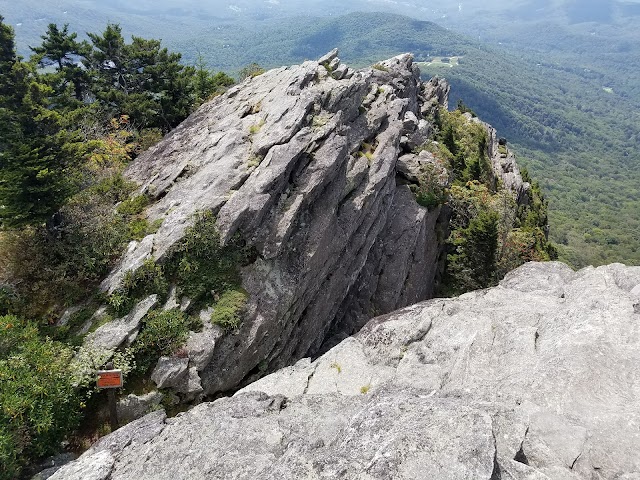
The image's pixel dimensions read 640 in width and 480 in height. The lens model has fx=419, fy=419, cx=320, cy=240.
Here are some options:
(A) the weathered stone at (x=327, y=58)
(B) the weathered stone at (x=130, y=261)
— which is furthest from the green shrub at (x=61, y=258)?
(A) the weathered stone at (x=327, y=58)

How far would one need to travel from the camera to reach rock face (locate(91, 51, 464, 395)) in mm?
19250

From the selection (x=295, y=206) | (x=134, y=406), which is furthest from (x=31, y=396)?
(x=295, y=206)

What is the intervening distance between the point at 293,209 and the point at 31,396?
41.6 ft

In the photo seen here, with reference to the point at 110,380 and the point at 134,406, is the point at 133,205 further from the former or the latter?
the point at 134,406

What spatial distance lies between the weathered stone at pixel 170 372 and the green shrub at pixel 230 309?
6.77 feet

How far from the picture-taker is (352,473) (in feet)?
25.7

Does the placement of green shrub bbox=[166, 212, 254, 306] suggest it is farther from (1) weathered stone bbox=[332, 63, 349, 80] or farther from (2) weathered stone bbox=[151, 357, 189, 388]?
(1) weathered stone bbox=[332, 63, 349, 80]

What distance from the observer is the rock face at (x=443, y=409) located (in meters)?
8.24

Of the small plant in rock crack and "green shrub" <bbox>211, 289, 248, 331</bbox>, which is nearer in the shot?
the small plant in rock crack

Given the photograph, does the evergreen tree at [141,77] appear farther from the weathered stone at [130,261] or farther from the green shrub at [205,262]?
the green shrub at [205,262]

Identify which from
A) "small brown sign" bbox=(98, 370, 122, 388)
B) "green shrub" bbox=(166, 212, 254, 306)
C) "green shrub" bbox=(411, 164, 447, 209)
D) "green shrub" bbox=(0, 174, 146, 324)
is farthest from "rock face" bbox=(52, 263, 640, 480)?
"green shrub" bbox=(411, 164, 447, 209)

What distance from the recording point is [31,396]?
1318 centimetres

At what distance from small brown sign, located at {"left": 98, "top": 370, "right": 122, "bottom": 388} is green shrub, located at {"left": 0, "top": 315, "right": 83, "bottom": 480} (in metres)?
1.14

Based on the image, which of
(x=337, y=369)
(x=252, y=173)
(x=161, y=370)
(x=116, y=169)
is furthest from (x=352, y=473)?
(x=116, y=169)
